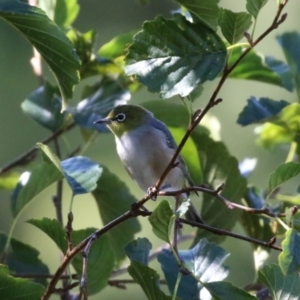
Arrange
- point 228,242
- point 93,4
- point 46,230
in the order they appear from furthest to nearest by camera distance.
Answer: point 93,4 < point 228,242 < point 46,230

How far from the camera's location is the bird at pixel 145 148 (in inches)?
77.5

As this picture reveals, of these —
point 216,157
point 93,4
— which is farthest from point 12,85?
point 216,157

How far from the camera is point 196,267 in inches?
48.0

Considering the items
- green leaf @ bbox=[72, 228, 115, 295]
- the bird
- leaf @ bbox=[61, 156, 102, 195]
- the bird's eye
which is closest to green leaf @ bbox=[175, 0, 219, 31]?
leaf @ bbox=[61, 156, 102, 195]

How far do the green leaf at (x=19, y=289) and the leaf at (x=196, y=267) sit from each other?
8.8 inches

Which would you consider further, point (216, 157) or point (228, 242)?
point (228, 242)

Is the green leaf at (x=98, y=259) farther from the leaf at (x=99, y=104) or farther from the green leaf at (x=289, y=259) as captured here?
the green leaf at (x=289, y=259)

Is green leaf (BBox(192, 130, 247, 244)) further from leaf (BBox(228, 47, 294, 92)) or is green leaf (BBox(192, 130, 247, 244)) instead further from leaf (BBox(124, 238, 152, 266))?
leaf (BBox(124, 238, 152, 266))

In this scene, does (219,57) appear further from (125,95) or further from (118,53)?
(118,53)

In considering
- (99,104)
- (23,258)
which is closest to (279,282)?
(23,258)

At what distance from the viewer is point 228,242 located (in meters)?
3.21

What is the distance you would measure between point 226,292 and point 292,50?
0.88 metres

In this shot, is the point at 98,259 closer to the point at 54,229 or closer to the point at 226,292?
the point at 54,229

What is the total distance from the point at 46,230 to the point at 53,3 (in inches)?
25.1
